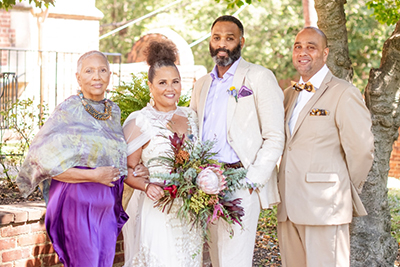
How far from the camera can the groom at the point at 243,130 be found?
371cm

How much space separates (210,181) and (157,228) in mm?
643

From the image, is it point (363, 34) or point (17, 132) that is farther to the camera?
point (363, 34)

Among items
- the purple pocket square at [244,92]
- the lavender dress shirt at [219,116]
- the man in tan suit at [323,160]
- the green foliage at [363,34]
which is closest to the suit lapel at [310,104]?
the man in tan suit at [323,160]

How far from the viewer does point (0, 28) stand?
43.3ft

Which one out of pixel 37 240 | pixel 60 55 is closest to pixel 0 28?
pixel 60 55

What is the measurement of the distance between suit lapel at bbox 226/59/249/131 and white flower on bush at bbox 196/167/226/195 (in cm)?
53

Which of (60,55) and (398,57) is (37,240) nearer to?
(398,57)

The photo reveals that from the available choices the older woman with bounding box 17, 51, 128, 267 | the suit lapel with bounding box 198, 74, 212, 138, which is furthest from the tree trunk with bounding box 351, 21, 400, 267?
the older woman with bounding box 17, 51, 128, 267

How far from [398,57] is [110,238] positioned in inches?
143

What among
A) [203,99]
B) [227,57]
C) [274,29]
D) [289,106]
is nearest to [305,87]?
[289,106]

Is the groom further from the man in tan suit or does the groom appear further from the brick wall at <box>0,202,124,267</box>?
the brick wall at <box>0,202,124,267</box>

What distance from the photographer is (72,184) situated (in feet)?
11.3

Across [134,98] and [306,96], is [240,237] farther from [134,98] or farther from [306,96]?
[134,98]

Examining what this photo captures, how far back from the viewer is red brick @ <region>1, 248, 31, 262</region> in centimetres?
409
